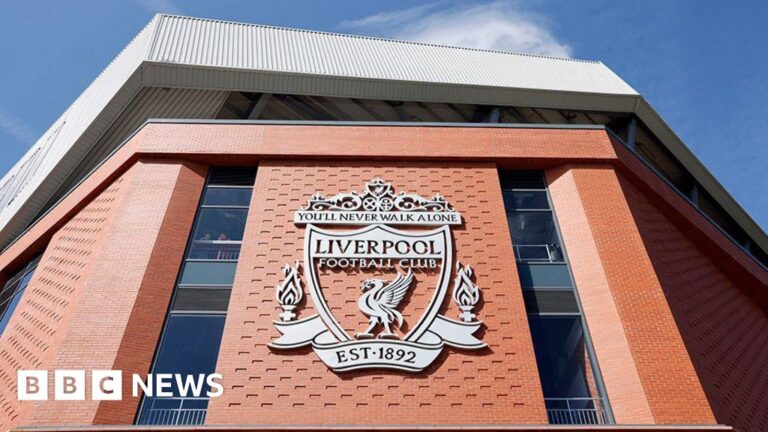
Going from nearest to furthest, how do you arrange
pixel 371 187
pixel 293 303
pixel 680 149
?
pixel 293 303 < pixel 371 187 < pixel 680 149

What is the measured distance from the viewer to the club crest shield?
9.76 metres

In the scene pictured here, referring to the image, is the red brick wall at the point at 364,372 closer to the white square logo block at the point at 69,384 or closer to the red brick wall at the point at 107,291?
the red brick wall at the point at 107,291

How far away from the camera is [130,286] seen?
10.5m

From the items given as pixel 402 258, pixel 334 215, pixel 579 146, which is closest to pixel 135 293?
pixel 334 215

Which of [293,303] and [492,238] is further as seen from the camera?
[492,238]

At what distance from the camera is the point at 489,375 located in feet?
31.3

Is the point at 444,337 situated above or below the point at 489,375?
above

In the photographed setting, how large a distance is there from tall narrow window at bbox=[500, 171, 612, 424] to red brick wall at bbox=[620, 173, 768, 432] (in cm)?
228

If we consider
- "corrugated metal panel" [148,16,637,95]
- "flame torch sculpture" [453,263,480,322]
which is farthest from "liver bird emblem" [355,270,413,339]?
"corrugated metal panel" [148,16,637,95]

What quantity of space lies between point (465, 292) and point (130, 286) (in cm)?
673

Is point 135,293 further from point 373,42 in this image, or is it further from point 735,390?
point 735,390

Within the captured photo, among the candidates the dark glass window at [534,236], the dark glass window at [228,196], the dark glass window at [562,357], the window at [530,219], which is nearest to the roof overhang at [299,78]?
the dark glass window at [228,196]

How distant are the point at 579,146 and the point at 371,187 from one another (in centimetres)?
553

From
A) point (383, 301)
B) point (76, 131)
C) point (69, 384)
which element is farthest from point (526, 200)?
point (76, 131)
